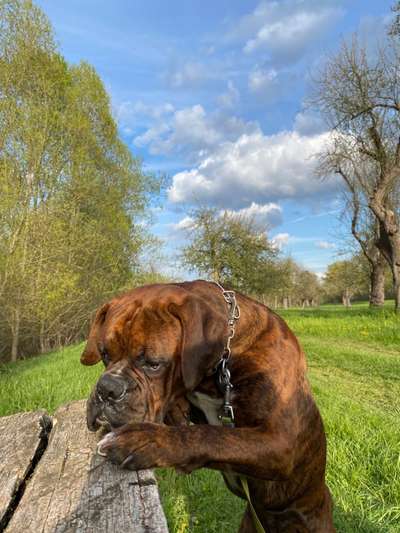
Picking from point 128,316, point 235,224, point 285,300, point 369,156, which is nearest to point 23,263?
point 128,316

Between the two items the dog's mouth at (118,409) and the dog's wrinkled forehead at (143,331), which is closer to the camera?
the dog's mouth at (118,409)

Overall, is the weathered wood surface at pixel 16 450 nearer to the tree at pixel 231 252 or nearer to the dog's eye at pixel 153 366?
the dog's eye at pixel 153 366

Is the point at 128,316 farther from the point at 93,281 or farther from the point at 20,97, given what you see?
the point at 93,281

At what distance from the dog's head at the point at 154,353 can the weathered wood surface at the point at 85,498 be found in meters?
0.24

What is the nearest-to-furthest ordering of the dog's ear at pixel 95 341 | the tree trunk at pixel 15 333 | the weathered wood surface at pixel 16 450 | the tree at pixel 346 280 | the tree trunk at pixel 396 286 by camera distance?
the weathered wood surface at pixel 16 450 < the dog's ear at pixel 95 341 < the tree trunk at pixel 15 333 < the tree trunk at pixel 396 286 < the tree at pixel 346 280

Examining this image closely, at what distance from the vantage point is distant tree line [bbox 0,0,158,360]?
14500 mm

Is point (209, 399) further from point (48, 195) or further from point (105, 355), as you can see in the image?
point (48, 195)

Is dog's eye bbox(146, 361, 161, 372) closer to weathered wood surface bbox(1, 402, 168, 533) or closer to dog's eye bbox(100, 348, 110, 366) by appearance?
dog's eye bbox(100, 348, 110, 366)

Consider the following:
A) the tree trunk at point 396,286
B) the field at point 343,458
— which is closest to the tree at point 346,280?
the tree trunk at point 396,286

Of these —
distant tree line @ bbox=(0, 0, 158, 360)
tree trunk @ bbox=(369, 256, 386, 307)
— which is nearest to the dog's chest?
distant tree line @ bbox=(0, 0, 158, 360)

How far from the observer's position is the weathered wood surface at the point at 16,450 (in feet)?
5.91

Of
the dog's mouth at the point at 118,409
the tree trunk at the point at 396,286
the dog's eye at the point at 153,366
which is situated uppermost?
the tree trunk at the point at 396,286

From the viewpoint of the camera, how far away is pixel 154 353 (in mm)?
2189

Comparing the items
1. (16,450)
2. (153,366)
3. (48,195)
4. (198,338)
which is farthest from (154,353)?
(48,195)
